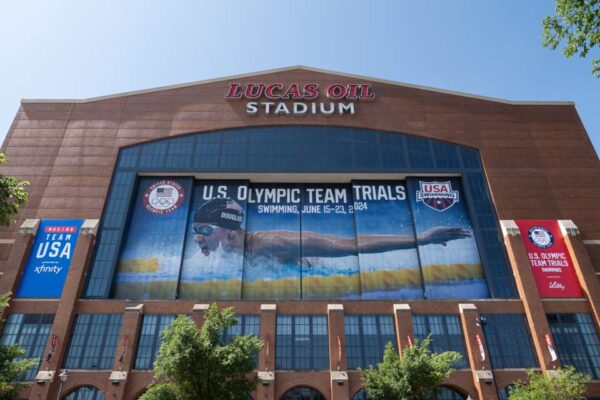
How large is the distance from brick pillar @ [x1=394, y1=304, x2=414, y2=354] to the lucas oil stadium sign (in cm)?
2551

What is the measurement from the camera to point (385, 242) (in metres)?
51.8

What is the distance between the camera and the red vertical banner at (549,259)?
46312 mm

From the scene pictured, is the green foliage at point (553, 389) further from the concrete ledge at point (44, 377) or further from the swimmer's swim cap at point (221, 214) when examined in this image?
the concrete ledge at point (44, 377)

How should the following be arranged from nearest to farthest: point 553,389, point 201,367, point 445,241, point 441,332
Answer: point 201,367
point 553,389
point 441,332
point 445,241

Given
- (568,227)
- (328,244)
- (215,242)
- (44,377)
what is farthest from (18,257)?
(568,227)

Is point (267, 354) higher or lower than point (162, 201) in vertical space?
lower

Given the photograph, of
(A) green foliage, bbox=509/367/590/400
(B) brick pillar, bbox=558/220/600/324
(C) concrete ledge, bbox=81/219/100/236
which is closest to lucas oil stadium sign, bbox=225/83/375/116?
(C) concrete ledge, bbox=81/219/100/236

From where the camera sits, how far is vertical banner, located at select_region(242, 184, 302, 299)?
4956 cm

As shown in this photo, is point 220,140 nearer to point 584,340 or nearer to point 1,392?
point 1,392

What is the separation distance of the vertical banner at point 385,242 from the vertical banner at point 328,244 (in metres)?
1.09

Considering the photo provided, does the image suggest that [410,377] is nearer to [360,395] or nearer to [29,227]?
[360,395]

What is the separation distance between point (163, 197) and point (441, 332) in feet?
111

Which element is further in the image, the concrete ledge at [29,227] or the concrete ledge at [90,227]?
the concrete ledge at [90,227]

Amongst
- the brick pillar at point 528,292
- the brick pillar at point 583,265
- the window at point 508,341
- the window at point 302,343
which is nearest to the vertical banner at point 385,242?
the window at point 302,343
